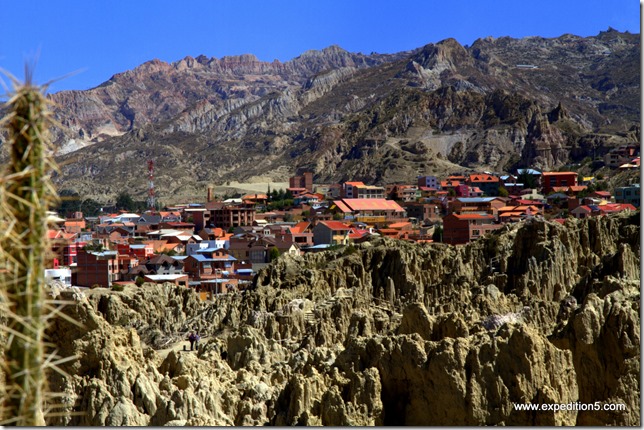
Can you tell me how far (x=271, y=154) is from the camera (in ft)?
450

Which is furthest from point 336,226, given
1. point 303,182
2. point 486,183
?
point 303,182

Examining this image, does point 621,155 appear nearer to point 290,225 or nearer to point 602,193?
point 602,193

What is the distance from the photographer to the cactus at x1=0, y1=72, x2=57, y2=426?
12.7 ft

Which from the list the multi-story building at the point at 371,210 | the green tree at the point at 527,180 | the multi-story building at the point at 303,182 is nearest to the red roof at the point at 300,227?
the multi-story building at the point at 371,210

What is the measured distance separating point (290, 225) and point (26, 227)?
2399 inches

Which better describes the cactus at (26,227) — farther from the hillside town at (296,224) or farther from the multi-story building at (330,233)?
the multi-story building at (330,233)

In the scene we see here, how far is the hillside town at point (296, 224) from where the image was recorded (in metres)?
47.1

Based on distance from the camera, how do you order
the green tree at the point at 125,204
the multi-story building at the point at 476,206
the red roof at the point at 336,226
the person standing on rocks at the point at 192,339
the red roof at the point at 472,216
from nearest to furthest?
the person standing on rocks at the point at 192,339, the red roof at the point at 472,216, the red roof at the point at 336,226, the multi-story building at the point at 476,206, the green tree at the point at 125,204

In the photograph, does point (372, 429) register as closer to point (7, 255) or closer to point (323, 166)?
point (7, 255)

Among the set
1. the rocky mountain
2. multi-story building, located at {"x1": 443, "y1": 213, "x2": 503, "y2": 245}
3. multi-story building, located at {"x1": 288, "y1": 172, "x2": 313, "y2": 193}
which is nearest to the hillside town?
multi-story building, located at {"x1": 443, "y1": 213, "x2": 503, "y2": 245}

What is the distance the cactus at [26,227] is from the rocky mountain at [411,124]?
74398 mm

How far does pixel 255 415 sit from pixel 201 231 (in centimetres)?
5021

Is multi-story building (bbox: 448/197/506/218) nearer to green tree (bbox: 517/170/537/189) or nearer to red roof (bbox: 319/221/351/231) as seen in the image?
red roof (bbox: 319/221/351/231)

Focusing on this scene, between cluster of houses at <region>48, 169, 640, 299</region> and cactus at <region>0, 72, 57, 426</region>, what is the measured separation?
116 ft
